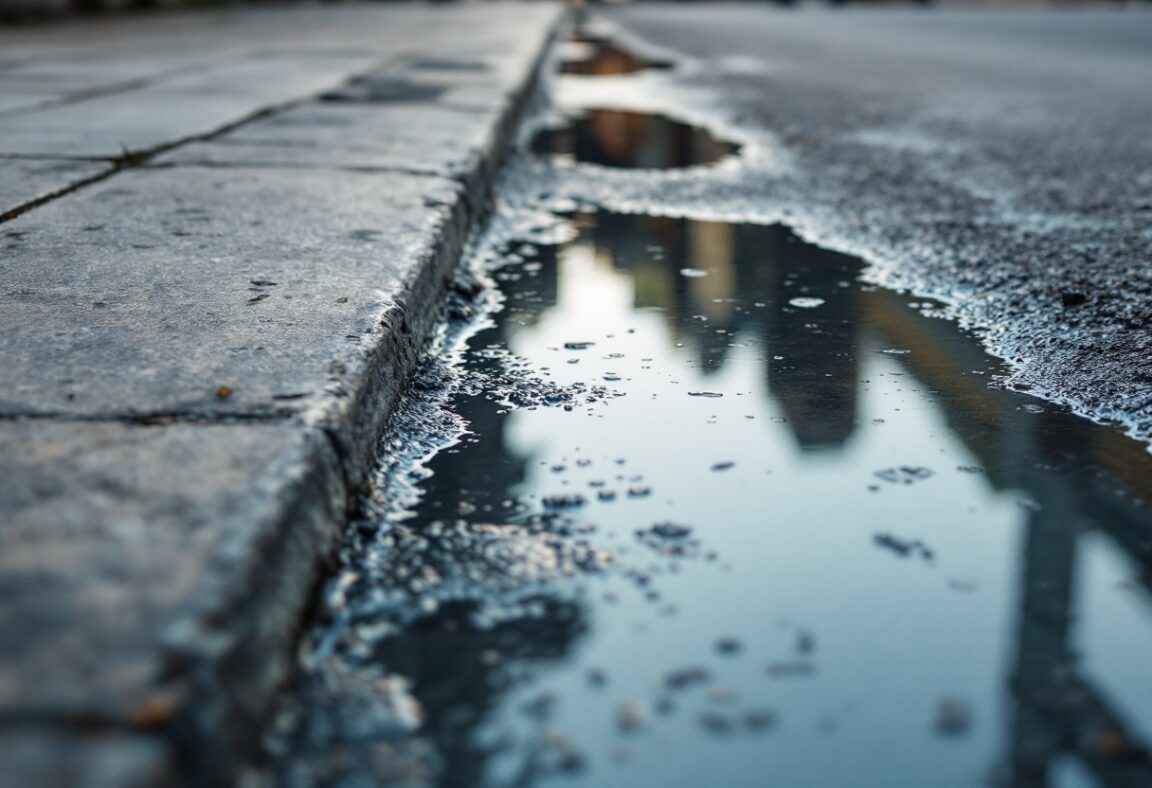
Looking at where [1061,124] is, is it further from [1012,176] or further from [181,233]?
[181,233]

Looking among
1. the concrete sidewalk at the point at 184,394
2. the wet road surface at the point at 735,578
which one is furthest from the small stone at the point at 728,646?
the concrete sidewalk at the point at 184,394

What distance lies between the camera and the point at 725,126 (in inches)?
152

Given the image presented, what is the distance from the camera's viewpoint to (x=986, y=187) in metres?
2.61

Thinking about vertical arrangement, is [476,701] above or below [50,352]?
below

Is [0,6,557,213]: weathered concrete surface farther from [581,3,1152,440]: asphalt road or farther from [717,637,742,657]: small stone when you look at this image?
[717,637,742,657]: small stone

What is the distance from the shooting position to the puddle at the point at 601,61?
21.5ft

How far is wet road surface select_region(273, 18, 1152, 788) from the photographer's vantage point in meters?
0.71

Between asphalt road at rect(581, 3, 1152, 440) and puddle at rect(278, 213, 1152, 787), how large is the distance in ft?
0.66

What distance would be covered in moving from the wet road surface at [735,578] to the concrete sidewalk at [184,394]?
8cm

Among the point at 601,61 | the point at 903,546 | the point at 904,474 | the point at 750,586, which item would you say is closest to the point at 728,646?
the point at 750,586

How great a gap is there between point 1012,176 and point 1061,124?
1.15m

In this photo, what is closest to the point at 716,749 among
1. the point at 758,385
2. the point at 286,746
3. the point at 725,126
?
the point at 286,746

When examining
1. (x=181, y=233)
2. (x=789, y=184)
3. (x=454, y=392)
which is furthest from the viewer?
(x=789, y=184)

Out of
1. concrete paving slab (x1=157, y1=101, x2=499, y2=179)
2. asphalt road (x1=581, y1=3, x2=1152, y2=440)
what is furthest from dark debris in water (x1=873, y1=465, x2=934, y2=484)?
concrete paving slab (x1=157, y1=101, x2=499, y2=179)
